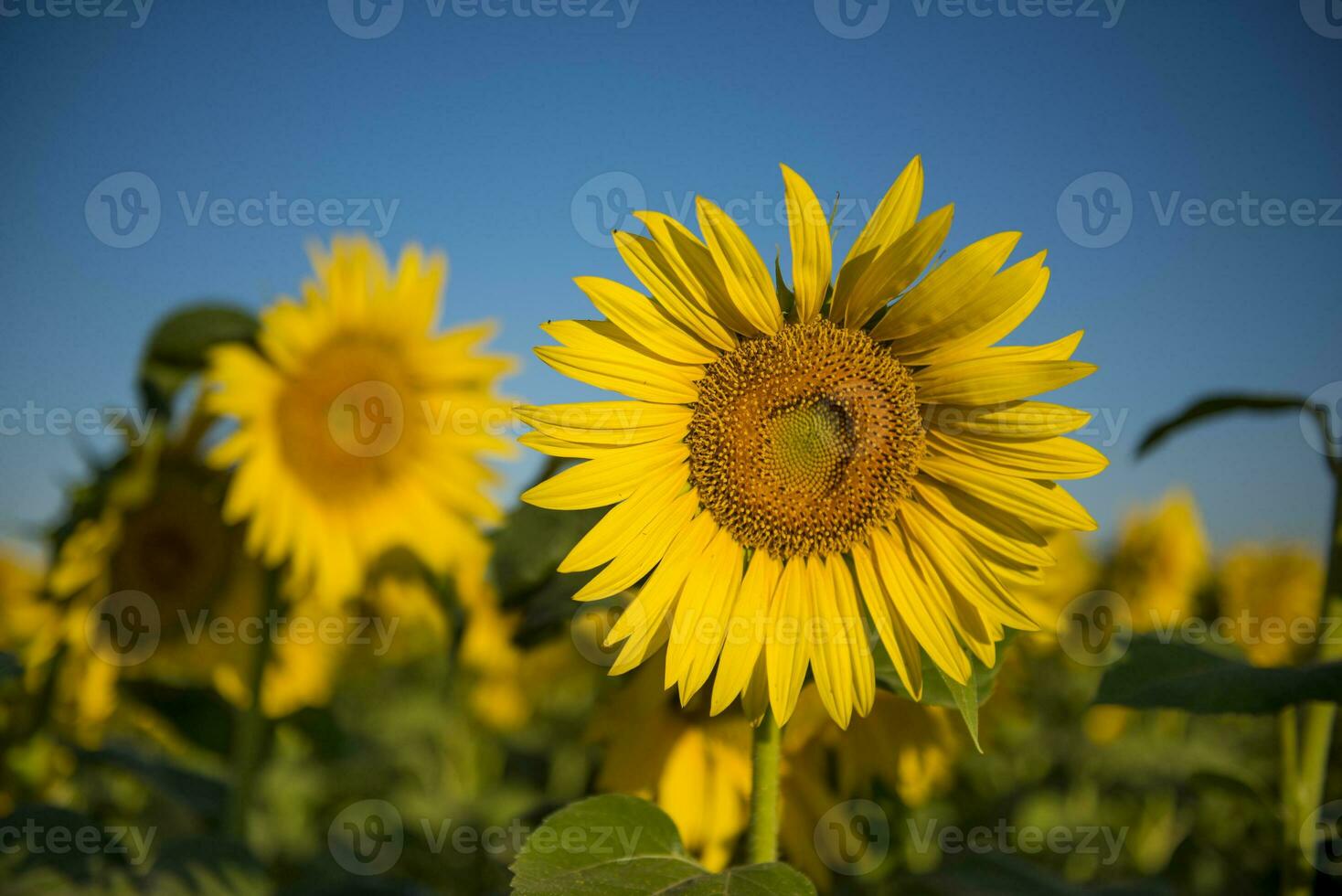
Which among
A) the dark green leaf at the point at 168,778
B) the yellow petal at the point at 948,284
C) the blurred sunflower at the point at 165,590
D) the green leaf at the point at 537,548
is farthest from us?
the blurred sunflower at the point at 165,590

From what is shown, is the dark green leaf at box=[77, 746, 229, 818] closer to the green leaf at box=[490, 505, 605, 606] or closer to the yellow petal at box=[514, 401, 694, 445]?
the green leaf at box=[490, 505, 605, 606]

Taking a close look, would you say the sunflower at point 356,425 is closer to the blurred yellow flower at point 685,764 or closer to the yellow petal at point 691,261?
the blurred yellow flower at point 685,764

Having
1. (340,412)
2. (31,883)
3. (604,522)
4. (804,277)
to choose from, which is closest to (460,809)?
(340,412)

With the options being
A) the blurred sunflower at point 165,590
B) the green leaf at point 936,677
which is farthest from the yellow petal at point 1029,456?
the blurred sunflower at point 165,590

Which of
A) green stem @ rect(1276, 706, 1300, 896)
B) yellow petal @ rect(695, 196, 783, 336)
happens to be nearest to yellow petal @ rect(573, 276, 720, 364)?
yellow petal @ rect(695, 196, 783, 336)

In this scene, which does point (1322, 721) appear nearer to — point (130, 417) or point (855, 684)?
point (855, 684)

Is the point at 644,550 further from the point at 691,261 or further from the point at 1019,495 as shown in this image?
the point at 1019,495
